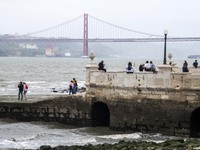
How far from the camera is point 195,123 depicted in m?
26.0

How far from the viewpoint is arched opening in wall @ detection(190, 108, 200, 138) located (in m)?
25.5

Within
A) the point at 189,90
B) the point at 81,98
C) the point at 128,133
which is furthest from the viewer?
the point at 81,98

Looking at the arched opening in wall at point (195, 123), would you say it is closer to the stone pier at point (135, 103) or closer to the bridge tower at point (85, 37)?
the stone pier at point (135, 103)

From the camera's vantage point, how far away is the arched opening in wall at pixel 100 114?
28641 mm

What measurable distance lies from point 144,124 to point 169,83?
220 centimetres

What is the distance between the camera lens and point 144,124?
26.5 m

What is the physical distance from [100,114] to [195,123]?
5.10 m

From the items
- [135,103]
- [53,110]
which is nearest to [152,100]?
[135,103]

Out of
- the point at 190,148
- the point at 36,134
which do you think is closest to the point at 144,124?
the point at 36,134

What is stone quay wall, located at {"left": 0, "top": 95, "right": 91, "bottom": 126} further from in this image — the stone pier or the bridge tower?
the bridge tower

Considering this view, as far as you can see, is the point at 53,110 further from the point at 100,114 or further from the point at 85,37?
the point at 85,37

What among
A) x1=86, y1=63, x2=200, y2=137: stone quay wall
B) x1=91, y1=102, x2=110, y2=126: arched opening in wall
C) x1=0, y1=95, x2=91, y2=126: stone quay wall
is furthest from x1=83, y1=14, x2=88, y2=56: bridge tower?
x1=86, y1=63, x2=200, y2=137: stone quay wall

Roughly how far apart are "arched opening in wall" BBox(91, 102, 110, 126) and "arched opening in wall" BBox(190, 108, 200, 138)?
483cm

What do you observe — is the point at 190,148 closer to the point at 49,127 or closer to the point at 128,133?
the point at 128,133
